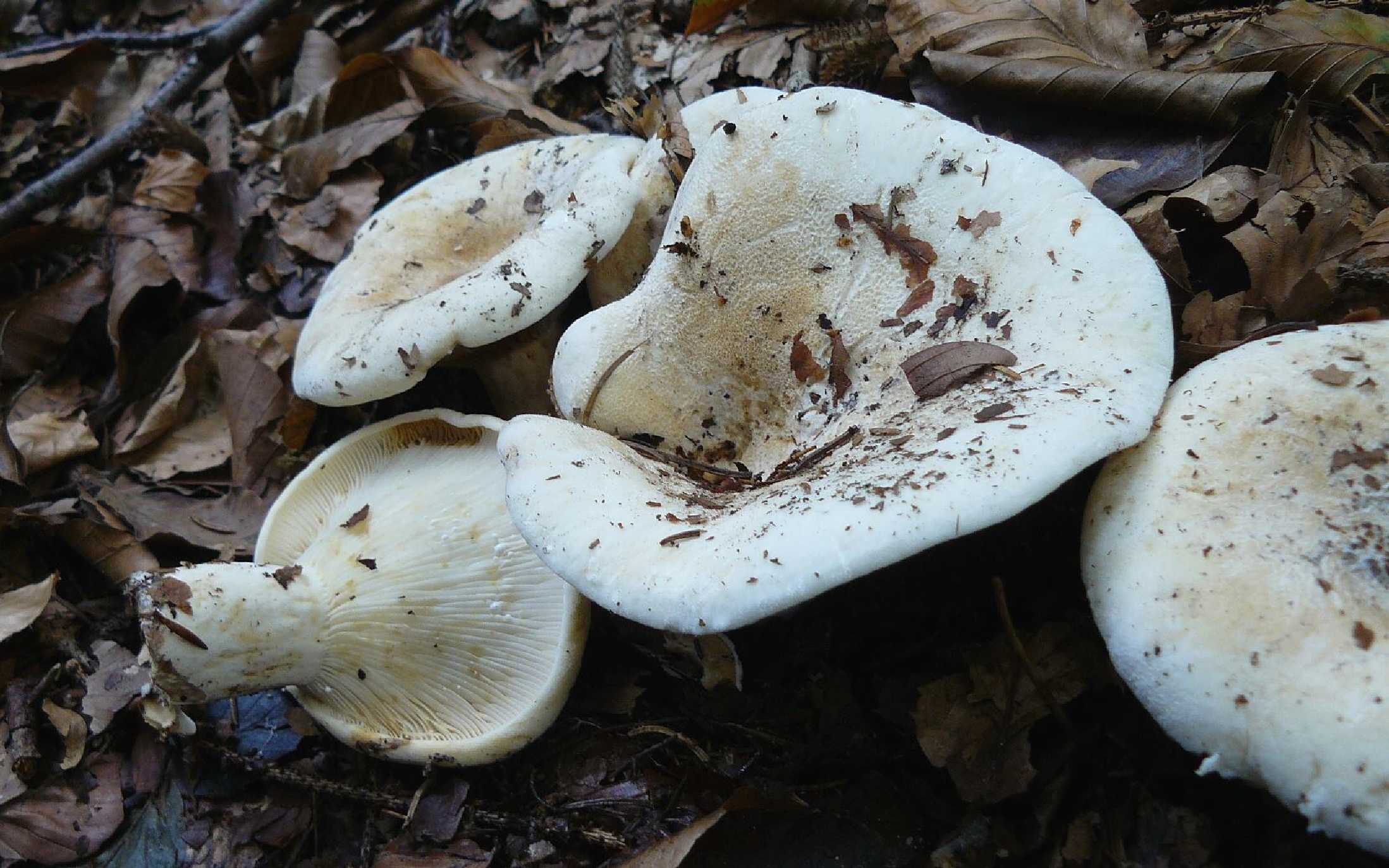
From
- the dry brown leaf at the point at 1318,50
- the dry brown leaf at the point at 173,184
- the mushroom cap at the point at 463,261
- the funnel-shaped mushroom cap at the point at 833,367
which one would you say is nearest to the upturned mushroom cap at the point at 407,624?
Result: the mushroom cap at the point at 463,261

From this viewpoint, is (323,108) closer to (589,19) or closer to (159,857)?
(589,19)

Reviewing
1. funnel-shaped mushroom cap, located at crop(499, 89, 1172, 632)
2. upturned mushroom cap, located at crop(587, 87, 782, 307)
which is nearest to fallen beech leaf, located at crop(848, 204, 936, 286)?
funnel-shaped mushroom cap, located at crop(499, 89, 1172, 632)

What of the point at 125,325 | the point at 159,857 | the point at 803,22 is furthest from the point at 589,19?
the point at 159,857

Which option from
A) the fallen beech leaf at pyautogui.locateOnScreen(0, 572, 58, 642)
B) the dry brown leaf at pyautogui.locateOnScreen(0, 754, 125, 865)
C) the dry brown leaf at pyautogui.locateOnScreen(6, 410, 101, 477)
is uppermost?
the dry brown leaf at pyautogui.locateOnScreen(6, 410, 101, 477)

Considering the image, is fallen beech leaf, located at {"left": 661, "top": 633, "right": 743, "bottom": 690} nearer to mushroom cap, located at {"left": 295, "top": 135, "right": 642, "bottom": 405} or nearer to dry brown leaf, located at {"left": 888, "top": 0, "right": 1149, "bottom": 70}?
mushroom cap, located at {"left": 295, "top": 135, "right": 642, "bottom": 405}

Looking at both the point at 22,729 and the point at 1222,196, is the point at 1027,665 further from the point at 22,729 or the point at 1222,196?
the point at 22,729

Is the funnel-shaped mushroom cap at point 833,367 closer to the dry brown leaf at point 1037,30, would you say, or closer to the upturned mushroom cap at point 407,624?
the upturned mushroom cap at point 407,624

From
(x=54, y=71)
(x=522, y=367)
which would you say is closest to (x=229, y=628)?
(x=522, y=367)
